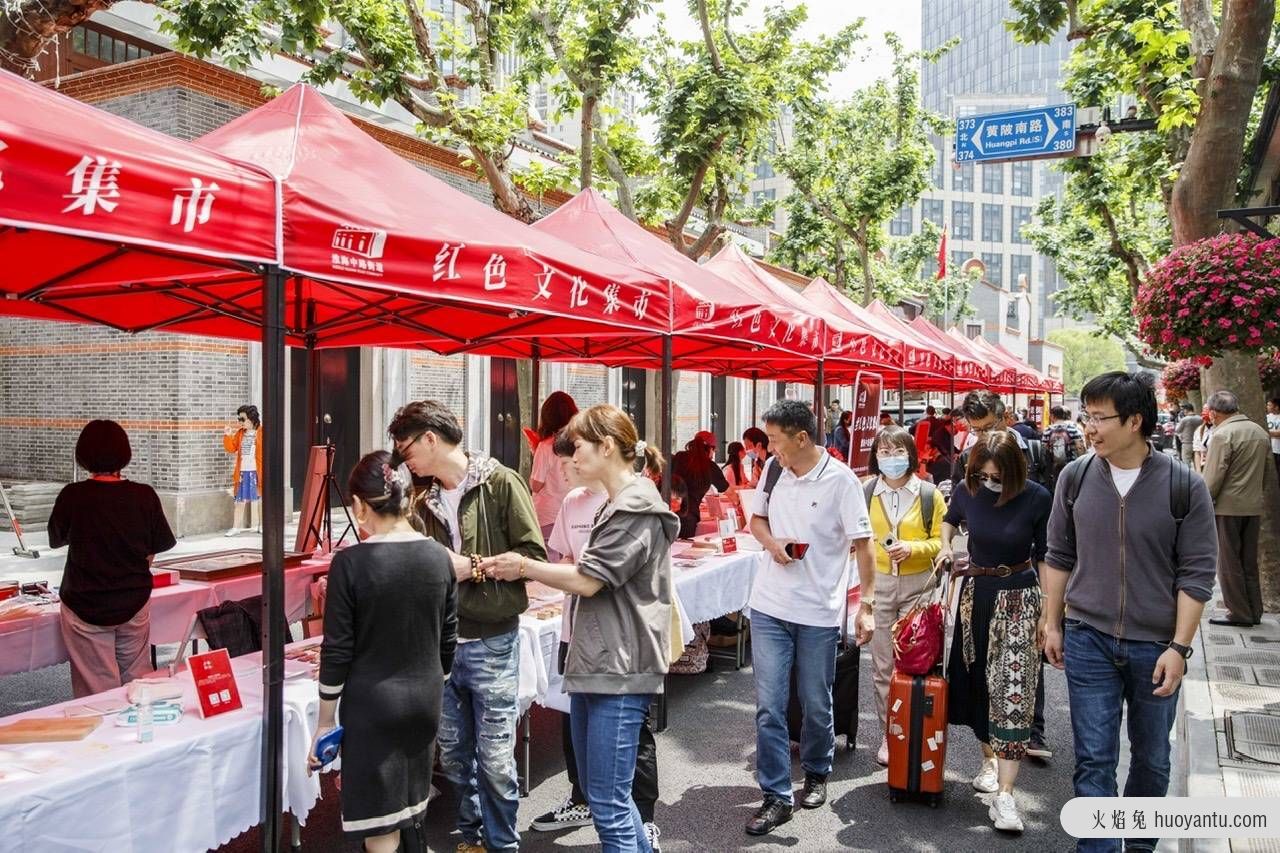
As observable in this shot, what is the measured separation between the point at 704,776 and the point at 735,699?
4.83 feet

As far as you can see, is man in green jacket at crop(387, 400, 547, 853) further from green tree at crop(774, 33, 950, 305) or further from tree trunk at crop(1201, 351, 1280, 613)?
green tree at crop(774, 33, 950, 305)

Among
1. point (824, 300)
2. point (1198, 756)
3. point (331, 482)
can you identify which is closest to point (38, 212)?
point (331, 482)

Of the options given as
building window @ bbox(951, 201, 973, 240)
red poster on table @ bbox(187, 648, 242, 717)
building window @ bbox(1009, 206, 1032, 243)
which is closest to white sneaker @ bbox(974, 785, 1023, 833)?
red poster on table @ bbox(187, 648, 242, 717)

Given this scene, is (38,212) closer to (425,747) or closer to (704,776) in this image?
(425,747)

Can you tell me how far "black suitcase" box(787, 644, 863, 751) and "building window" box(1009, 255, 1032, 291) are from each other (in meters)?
108

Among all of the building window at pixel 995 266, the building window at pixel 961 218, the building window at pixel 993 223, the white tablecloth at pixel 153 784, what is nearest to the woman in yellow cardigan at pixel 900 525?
the white tablecloth at pixel 153 784

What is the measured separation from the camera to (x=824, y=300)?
38.3 ft

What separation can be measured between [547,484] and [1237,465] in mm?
5776

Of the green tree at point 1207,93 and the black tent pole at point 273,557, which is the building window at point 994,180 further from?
the black tent pole at point 273,557

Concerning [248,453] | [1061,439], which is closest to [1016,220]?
[1061,439]

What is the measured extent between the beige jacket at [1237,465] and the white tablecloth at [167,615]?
284 inches

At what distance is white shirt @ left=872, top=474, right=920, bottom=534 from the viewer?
17.0ft

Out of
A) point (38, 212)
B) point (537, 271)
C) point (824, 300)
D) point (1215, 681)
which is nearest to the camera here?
point (38, 212)

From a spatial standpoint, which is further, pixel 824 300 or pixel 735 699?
pixel 824 300
